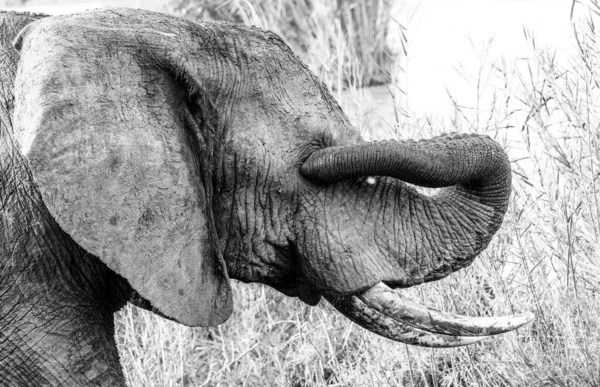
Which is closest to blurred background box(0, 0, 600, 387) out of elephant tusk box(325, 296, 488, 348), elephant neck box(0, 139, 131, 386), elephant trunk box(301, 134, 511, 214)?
elephant tusk box(325, 296, 488, 348)

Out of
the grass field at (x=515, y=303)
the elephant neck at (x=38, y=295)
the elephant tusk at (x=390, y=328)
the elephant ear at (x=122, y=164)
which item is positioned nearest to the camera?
the elephant ear at (x=122, y=164)

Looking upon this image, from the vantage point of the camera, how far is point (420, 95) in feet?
23.6

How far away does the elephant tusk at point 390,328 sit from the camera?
294 cm

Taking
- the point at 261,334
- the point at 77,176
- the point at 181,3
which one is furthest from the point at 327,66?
the point at 181,3

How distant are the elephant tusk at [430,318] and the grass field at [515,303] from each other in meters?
0.49

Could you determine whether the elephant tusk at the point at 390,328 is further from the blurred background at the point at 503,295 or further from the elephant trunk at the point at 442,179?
the blurred background at the point at 503,295

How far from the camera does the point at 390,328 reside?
297 cm

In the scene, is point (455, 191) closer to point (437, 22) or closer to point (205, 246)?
point (205, 246)

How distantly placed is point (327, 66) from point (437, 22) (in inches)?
85.5

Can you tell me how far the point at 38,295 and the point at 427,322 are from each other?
1.01 m

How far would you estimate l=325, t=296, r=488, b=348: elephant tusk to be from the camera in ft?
9.65

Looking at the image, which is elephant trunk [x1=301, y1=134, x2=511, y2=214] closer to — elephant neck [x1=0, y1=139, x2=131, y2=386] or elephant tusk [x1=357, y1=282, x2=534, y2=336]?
elephant tusk [x1=357, y1=282, x2=534, y2=336]

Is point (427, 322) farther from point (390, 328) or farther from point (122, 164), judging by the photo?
point (122, 164)

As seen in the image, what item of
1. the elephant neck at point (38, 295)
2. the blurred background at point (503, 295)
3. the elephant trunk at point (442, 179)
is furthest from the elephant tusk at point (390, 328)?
the elephant neck at point (38, 295)
